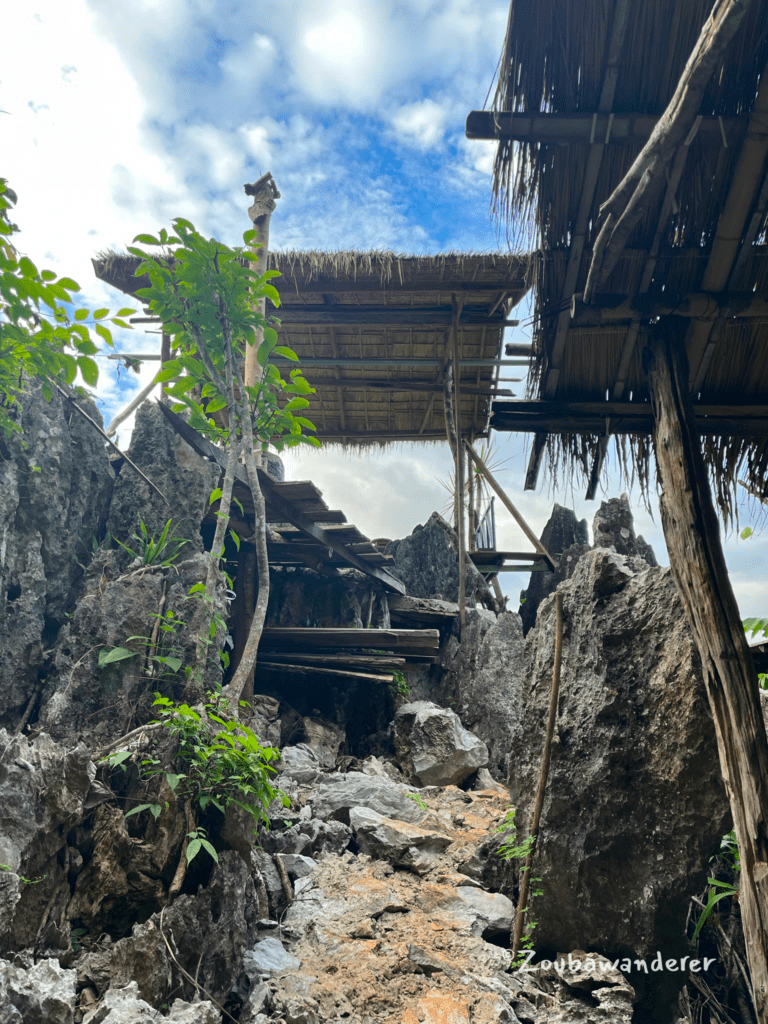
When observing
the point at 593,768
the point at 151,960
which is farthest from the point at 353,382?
the point at 151,960

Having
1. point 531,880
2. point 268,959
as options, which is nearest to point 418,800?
point 531,880

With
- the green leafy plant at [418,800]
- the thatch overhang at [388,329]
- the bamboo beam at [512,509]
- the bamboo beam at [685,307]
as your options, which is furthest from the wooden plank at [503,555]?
the bamboo beam at [685,307]

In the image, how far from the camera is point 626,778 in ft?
11.3

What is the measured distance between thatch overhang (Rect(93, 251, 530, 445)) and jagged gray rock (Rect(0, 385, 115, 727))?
139 inches

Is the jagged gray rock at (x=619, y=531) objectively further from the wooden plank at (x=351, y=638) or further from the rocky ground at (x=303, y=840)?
the rocky ground at (x=303, y=840)

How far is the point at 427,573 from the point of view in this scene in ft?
38.4

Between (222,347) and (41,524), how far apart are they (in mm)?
2025

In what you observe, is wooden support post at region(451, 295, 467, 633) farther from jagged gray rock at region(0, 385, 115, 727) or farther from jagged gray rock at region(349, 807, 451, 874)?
jagged gray rock at region(0, 385, 115, 727)

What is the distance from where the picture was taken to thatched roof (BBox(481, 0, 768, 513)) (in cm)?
299

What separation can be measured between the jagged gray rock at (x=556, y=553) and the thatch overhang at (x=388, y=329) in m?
3.27

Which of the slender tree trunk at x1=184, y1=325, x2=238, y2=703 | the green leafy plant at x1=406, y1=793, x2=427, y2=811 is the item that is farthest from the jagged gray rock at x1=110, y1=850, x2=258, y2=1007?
the green leafy plant at x1=406, y1=793, x2=427, y2=811

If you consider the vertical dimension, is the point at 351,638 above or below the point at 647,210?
below

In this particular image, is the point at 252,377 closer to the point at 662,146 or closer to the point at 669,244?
the point at 669,244

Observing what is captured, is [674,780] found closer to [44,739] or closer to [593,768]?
[593,768]
